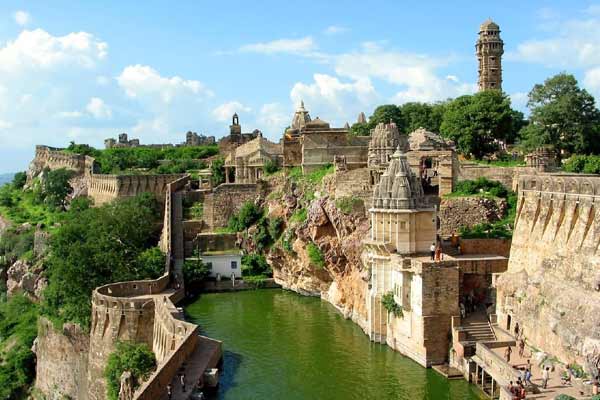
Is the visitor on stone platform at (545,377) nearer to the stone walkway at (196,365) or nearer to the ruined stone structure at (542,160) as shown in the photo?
the stone walkway at (196,365)

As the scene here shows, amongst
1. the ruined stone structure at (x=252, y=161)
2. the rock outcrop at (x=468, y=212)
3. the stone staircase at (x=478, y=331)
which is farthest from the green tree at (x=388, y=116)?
the stone staircase at (x=478, y=331)

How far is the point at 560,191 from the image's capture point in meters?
26.8

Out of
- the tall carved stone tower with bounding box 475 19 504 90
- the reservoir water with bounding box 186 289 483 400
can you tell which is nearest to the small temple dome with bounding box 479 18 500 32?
the tall carved stone tower with bounding box 475 19 504 90

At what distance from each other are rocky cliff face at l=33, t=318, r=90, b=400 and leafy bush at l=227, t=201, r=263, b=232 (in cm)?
1708

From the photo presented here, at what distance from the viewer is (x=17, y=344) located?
42.2 metres

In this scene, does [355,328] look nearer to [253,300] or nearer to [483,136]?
[253,300]

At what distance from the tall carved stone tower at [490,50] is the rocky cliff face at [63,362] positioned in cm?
4967

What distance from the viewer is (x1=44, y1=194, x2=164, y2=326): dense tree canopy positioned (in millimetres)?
37406

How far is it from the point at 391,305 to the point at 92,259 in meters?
18.0

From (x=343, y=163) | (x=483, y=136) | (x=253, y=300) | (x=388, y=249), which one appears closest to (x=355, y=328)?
(x=388, y=249)

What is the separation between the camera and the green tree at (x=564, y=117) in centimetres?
4419

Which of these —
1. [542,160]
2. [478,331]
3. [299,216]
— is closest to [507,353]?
[478,331]

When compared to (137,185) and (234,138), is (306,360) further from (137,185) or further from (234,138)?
(234,138)

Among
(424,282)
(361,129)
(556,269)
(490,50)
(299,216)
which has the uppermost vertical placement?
(490,50)
